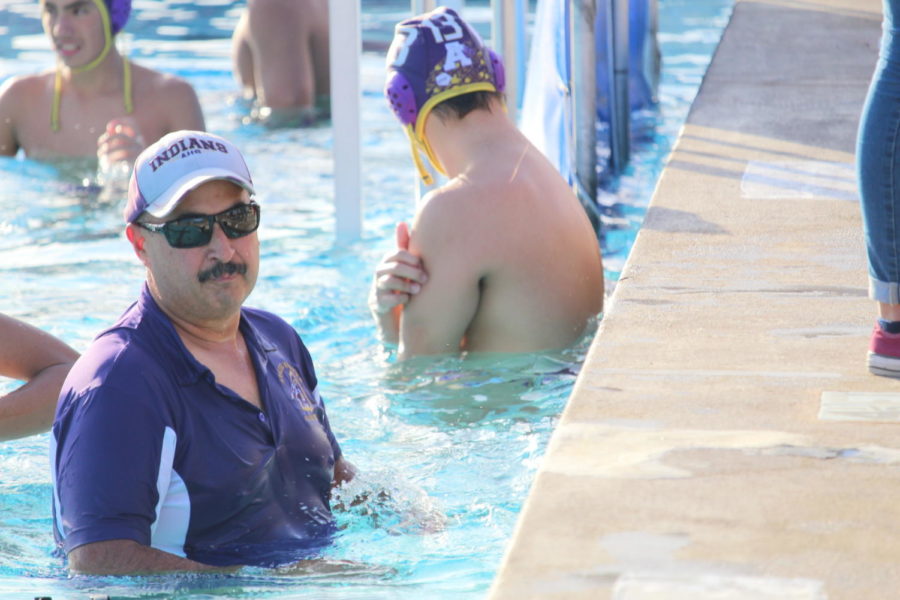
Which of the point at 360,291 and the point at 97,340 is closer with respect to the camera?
the point at 97,340

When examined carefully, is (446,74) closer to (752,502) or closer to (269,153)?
(752,502)

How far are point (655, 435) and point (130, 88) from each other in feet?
16.4

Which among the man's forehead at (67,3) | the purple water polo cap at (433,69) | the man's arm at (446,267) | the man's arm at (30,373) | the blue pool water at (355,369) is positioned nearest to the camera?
the blue pool water at (355,369)

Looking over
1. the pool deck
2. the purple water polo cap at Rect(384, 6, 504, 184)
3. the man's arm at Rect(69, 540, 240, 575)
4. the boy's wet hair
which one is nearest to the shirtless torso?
the purple water polo cap at Rect(384, 6, 504, 184)

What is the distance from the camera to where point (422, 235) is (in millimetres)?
4238

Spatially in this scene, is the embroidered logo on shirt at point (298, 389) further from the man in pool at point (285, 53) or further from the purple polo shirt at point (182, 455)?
the man in pool at point (285, 53)

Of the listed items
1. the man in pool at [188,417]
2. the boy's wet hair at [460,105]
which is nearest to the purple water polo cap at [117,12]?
the boy's wet hair at [460,105]

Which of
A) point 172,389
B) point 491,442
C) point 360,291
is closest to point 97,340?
point 172,389

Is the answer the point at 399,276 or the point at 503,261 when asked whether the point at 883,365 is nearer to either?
the point at 503,261

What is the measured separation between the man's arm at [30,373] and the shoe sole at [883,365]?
2.02m

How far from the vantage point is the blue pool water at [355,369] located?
3090 mm

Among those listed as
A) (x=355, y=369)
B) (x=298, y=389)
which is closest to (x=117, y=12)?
(x=355, y=369)

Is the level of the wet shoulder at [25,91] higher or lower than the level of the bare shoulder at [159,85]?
lower

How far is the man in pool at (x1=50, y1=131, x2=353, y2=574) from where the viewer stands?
8.47 feet
